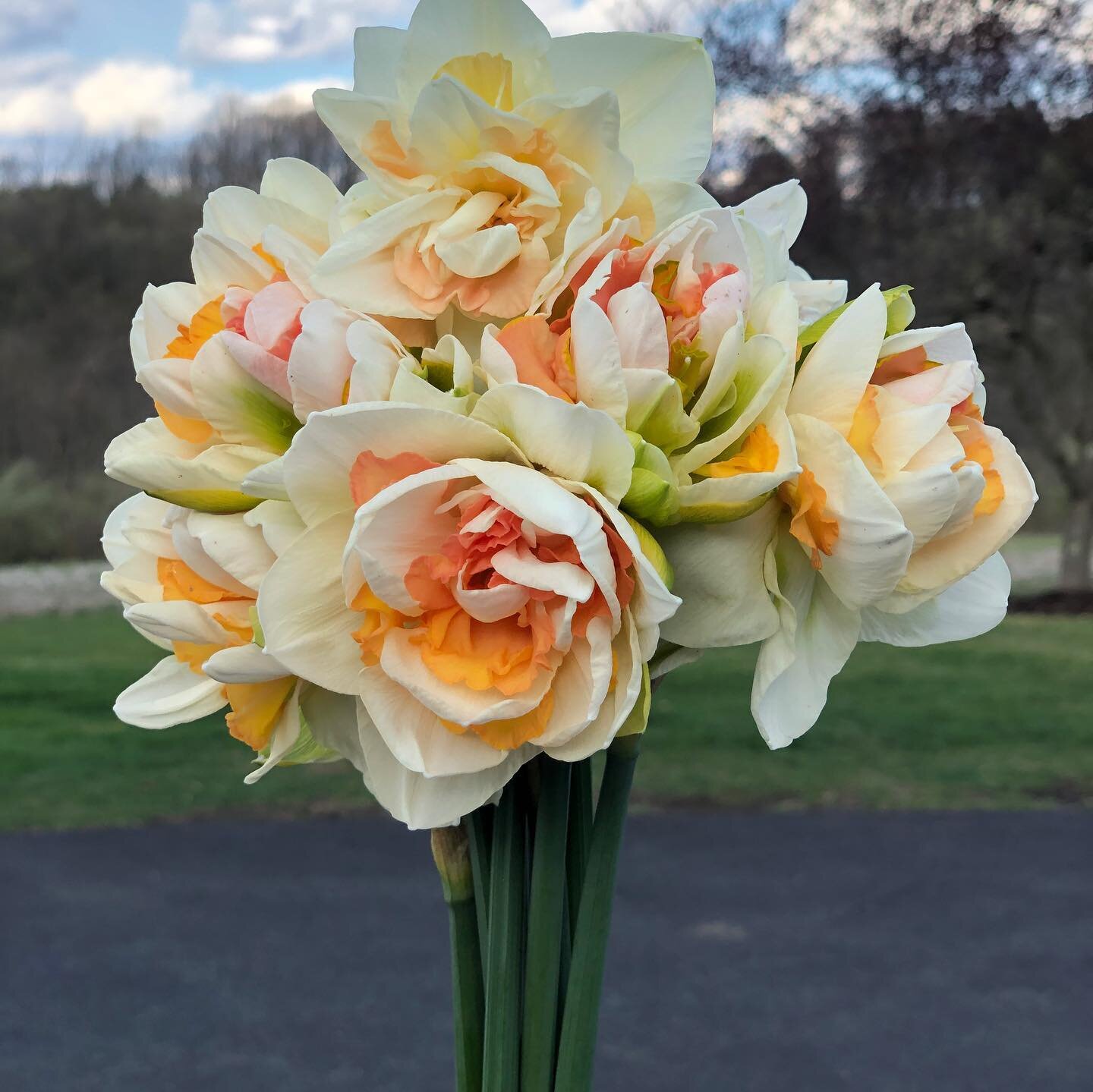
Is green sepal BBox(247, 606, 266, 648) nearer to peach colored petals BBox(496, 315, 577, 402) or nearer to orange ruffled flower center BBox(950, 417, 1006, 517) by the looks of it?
peach colored petals BBox(496, 315, 577, 402)

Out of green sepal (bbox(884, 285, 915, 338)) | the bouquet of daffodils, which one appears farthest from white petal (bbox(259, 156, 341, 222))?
green sepal (bbox(884, 285, 915, 338))

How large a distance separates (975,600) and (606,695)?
0.94 ft

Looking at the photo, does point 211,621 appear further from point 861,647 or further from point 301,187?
point 861,647

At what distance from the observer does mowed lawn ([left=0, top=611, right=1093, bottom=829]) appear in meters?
5.77

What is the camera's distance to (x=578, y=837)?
3.16 feet

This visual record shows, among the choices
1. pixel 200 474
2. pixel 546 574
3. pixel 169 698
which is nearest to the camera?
pixel 546 574

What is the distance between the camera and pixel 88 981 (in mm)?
3969

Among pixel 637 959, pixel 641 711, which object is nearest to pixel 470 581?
pixel 641 711

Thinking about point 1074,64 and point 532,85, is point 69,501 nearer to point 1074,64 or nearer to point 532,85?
point 1074,64

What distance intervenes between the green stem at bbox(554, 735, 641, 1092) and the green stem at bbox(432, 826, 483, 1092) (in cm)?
7

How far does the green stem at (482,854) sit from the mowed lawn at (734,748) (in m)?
4.78

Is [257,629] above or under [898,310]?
under

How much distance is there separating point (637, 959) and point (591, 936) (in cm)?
329

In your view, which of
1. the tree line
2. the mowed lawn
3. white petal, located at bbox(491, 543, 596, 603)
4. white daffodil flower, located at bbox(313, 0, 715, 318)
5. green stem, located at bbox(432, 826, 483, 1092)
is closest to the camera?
white petal, located at bbox(491, 543, 596, 603)
